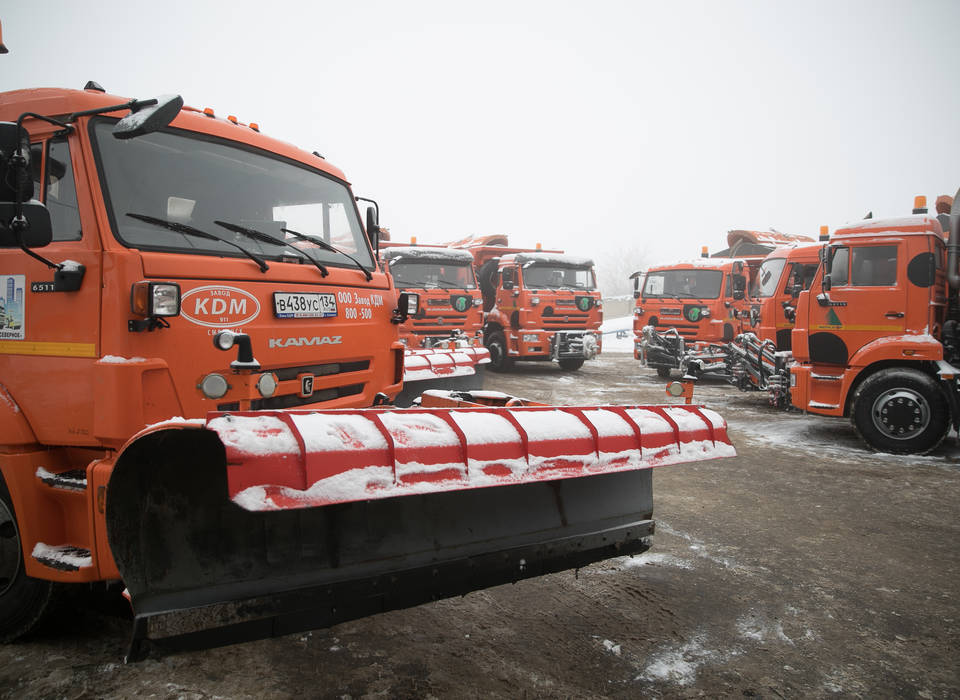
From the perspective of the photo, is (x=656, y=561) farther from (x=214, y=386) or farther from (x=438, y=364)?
(x=214, y=386)

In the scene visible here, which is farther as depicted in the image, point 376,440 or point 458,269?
point 458,269

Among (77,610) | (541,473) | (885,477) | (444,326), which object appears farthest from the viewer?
(444,326)

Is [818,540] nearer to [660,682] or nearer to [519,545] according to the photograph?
[660,682]

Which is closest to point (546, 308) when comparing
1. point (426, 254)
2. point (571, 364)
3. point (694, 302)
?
point (571, 364)

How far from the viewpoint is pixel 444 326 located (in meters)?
12.9

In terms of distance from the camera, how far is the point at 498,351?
15.1 m

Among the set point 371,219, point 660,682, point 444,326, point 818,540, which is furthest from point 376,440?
point 444,326

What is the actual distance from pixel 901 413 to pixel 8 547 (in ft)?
26.4

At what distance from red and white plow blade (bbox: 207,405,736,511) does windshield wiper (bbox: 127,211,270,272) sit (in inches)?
45.7

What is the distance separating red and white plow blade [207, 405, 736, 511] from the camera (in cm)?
191

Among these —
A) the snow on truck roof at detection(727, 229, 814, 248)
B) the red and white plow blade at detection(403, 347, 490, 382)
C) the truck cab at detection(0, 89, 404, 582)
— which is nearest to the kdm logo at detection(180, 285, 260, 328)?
the truck cab at detection(0, 89, 404, 582)

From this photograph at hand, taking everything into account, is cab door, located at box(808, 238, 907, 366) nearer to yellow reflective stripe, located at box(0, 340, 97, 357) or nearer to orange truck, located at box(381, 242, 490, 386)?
orange truck, located at box(381, 242, 490, 386)

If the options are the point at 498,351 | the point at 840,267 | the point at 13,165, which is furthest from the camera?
the point at 498,351

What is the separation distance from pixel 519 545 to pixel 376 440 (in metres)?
0.99
